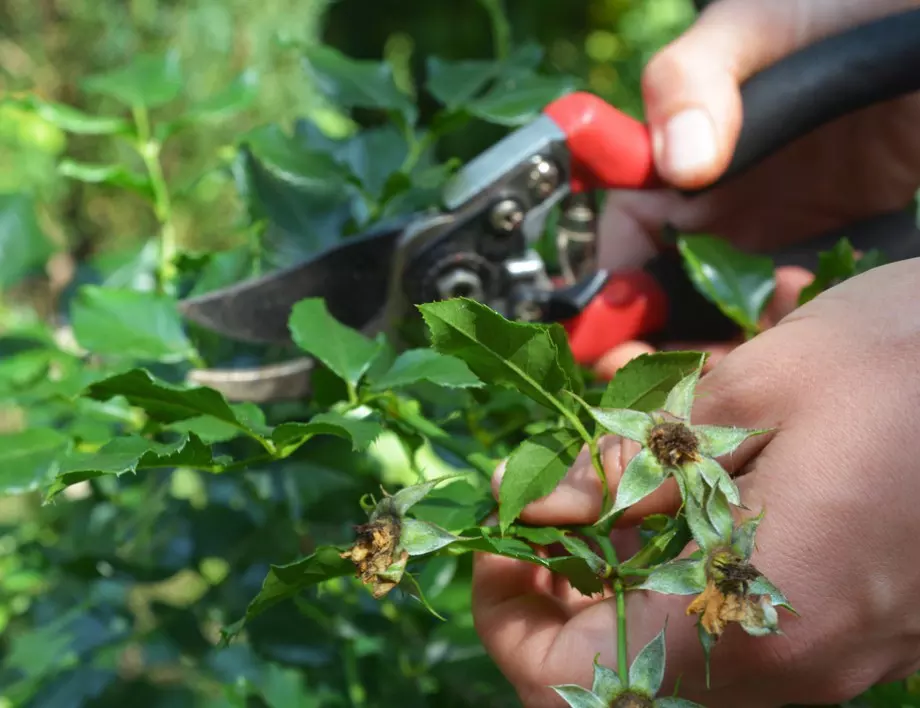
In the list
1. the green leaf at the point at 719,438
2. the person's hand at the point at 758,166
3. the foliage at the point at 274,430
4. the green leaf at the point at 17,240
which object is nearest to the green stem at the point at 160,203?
the foliage at the point at 274,430

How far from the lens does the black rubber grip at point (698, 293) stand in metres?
0.80

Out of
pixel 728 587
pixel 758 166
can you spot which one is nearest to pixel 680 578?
pixel 728 587

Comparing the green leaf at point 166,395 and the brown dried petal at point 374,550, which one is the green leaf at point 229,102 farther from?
the brown dried petal at point 374,550

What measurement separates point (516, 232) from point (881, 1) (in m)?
0.31

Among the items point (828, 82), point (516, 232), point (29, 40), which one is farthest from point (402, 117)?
point (29, 40)

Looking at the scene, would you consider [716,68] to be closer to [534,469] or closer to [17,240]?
[534,469]

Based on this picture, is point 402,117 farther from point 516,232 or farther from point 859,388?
point 859,388

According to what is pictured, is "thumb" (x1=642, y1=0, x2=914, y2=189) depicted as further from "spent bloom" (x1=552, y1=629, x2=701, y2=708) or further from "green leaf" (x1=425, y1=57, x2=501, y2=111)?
"spent bloom" (x1=552, y1=629, x2=701, y2=708)

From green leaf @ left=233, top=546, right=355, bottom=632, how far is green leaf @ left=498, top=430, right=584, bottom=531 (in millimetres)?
69

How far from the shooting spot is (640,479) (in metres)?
0.39

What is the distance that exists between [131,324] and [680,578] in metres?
0.41

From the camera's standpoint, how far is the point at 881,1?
0.71 m

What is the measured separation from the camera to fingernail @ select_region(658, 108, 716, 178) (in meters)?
0.67

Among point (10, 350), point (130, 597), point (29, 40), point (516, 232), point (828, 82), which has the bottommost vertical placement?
point (29, 40)
